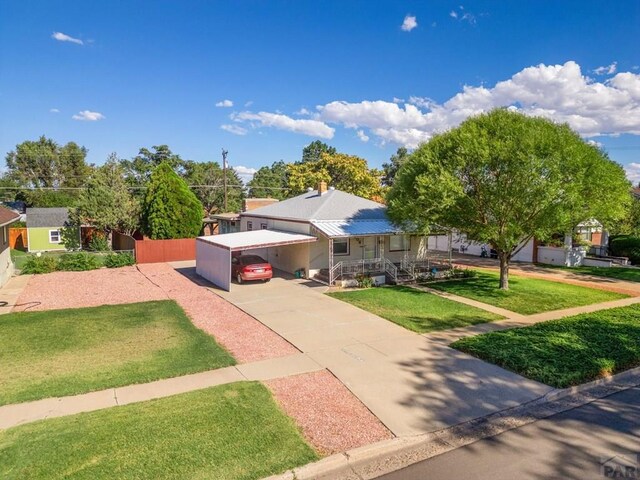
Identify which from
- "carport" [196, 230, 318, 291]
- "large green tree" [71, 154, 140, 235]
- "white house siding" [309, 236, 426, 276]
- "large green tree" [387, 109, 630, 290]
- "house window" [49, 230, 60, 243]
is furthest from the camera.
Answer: "house window" [49, 230, 60, 243]

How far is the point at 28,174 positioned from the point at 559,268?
71.0 meters

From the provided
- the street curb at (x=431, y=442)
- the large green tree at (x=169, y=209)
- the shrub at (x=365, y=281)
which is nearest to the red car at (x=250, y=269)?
Result: the shrub at (x=365, y=281)

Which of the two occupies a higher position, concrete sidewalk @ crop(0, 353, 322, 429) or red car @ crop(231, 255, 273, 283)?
red car @ crop(231, 255, 273, 283)

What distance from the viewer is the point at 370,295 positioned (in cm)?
1698

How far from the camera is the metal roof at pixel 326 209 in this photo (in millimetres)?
22031

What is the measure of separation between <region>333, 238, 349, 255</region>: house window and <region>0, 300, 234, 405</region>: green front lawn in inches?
351

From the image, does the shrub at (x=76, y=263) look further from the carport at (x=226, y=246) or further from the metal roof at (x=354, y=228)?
Result: the metal roof at (x=354, y=228)

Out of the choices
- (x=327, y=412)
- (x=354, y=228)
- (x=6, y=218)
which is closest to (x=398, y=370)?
(x=327, y=412)

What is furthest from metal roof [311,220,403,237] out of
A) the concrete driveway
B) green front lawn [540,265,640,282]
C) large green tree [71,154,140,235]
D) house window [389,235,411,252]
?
large green tree [71,154,140,235]

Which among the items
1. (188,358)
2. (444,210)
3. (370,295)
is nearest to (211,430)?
(188,358)

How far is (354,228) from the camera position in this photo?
67.4ft

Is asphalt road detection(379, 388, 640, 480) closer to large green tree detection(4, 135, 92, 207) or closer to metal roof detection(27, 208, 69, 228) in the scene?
metal roof detection(27, 208, 69, 228)

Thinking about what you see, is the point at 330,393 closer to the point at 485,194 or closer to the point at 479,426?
the point at 479,426

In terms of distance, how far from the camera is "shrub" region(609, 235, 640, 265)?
86.7 feet
